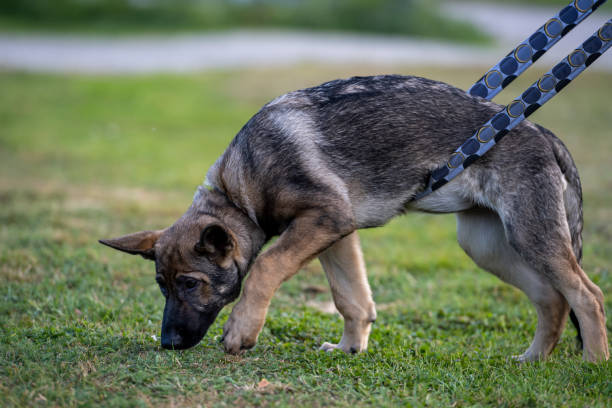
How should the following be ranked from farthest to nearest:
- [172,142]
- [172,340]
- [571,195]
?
[172,142]
[571,195]
[172,340]

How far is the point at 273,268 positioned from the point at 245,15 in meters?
26.2

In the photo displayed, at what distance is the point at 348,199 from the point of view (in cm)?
454

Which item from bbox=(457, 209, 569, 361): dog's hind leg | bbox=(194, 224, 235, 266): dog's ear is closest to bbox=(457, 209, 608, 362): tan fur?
bbox=(457, 209, 569, 361): dog's hind leg

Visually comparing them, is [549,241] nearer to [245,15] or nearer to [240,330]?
[240,330]

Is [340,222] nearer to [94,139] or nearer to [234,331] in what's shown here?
[234,331]

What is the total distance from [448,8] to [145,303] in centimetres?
2680

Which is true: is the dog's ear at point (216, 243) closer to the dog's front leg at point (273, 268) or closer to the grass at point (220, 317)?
the dog's front leg at point (273, 268)

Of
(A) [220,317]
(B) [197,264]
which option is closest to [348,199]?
(B) [197,264]

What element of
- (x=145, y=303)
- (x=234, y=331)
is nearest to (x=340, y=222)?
(x=234, y=331)

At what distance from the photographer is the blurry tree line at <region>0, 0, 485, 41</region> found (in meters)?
27.3

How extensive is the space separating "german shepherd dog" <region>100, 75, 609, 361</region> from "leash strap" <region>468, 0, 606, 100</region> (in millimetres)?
175

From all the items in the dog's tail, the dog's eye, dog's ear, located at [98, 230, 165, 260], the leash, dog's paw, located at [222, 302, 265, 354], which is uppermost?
the leash

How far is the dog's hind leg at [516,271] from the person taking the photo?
4.90 m

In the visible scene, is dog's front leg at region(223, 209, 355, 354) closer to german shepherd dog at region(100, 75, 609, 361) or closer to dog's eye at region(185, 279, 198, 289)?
german shepherd dog at region(100, 75, 609, 361)
